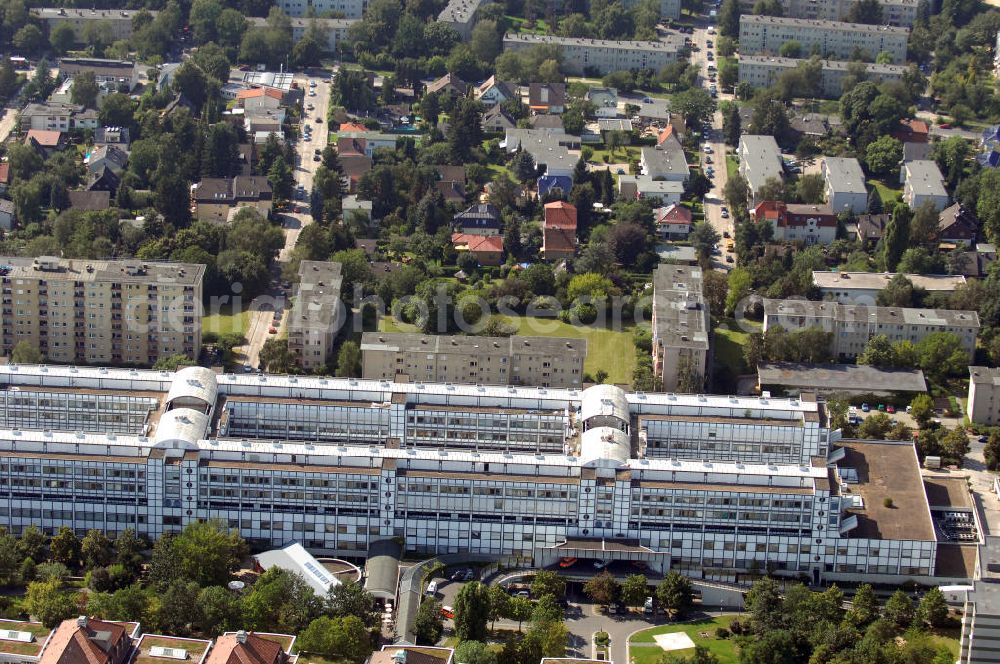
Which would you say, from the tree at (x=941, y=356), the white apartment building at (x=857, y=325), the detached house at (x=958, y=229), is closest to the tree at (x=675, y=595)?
the white apartment building at (x=857, y=325)

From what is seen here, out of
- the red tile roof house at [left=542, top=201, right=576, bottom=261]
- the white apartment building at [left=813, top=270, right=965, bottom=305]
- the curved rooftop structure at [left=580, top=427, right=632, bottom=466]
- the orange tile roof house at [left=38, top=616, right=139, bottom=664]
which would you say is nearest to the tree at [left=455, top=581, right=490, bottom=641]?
the curved rooftop structure at [left=580, top=427, right=632, bottom=466]

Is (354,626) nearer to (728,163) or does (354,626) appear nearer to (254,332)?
(254,332)

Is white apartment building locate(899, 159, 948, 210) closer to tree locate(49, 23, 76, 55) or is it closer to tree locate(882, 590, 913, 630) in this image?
tree locate(882, 590, 913, 630)

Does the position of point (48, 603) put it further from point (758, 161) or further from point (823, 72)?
point (823, 72)

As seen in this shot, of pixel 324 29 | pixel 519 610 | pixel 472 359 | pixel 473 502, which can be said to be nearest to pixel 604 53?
pixel 324 29

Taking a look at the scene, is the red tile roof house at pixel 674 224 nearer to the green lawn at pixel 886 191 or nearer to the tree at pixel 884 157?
the green lawn at pixel 886 191

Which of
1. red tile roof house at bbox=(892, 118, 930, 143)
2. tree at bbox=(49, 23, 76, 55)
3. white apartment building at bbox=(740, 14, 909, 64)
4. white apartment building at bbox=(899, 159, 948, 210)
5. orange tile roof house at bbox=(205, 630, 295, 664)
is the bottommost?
orange tile roof house at bbox=(205, 630, 295, 664)
